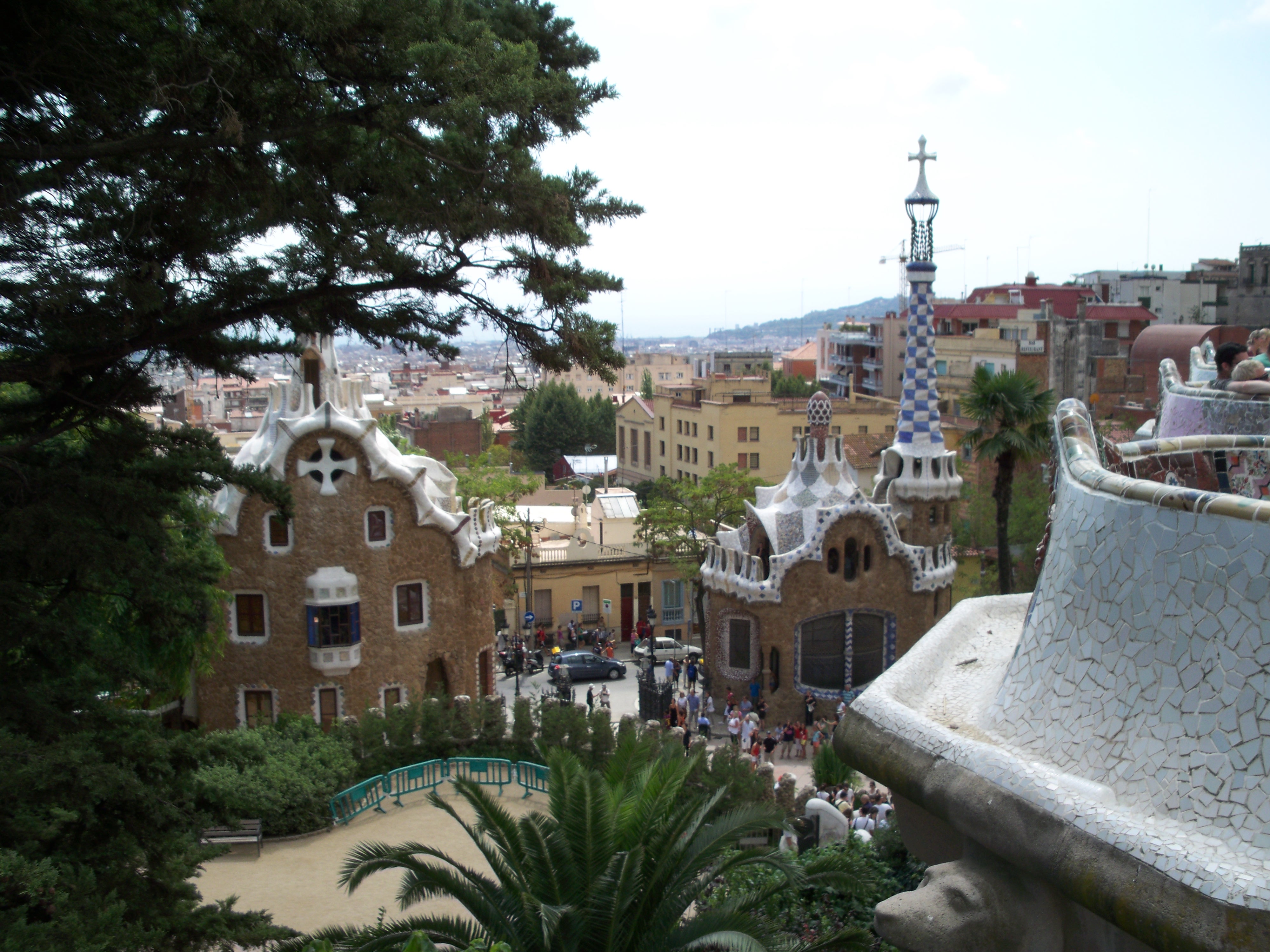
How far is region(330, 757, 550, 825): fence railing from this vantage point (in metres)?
17.8

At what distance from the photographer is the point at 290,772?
17125 mm

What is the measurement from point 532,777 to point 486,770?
782 millimetres

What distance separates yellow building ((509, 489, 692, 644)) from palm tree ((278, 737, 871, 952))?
23344mm

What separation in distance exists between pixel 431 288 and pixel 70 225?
2950mm

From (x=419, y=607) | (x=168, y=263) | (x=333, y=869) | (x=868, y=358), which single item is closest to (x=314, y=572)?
(x=419, y=607)

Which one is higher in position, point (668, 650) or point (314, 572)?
point (314, 572)

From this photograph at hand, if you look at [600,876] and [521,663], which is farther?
[521,663]

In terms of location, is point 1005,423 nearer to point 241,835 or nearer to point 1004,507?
point 1004,507

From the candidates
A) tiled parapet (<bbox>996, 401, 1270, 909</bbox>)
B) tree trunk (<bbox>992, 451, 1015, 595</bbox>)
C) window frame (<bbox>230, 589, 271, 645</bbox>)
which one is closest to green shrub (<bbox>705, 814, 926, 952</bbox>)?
tiled parapet (<bbox>996, 401, 1270, 909</bbox>)

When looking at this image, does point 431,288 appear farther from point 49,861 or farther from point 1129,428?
point 1129,428

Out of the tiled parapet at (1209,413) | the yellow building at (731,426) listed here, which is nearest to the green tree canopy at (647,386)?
the yellow building at (731,426)

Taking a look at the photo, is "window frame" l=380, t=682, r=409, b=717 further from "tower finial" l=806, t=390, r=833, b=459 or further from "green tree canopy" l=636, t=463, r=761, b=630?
"green tree canopy" l=636, t=463, r=761, b=630

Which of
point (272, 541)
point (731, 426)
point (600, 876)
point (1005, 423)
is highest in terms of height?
point (1005, 423)

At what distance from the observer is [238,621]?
21.4 meters
